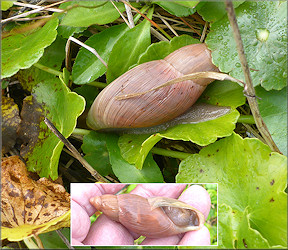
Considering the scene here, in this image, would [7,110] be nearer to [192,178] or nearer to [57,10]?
[57,10]

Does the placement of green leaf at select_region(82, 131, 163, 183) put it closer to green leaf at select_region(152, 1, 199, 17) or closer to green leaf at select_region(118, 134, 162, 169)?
green leaf at select_region(118, 134, 162, 169)

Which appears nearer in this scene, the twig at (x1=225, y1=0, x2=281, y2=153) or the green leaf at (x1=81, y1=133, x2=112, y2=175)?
the twig at (x1=225, y1=0, x2=281, y2=153)

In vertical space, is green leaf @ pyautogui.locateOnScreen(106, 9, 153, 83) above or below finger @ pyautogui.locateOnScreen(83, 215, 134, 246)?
above

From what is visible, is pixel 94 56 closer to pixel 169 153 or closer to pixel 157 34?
pixel 157 34

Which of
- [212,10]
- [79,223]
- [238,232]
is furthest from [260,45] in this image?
[79,223]

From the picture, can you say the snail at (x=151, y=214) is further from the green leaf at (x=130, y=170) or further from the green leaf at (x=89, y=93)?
the green leaf at (x=89, y=93)

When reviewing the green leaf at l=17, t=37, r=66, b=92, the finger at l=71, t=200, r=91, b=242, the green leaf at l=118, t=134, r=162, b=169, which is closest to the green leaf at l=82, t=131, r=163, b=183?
the green leaf at l=118, t=134, r=162, b=169

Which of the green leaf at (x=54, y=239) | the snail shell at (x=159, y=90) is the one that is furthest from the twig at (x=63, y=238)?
the snail shell at (x=159, y=90)
